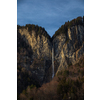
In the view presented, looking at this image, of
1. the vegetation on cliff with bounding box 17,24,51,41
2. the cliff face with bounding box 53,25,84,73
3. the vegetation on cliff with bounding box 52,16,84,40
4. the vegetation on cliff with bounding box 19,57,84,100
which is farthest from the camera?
the vegetation on cliff with bounding box 17,24,51,41

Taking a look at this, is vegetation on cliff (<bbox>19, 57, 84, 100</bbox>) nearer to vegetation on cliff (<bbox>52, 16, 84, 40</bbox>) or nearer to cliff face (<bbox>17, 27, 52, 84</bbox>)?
cliff face (<bbox>17, 27, 52, 84</bbox>)

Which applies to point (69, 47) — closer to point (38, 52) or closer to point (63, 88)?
point (38, 52)

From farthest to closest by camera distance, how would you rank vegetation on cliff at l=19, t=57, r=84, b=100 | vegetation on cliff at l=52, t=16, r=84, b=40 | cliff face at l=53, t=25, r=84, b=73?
1. vegetation on cliff at l=52, t=16, r=84, b=40
2. cliff face at l=53, t=25, r=84, b=73
3. vegetation on cliff at l=19, t=57, r=84, b=100

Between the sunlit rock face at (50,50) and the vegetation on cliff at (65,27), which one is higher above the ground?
the vegetation on cliff at (65,27)

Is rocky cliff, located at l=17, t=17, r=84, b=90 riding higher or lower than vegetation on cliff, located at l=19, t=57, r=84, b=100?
higher

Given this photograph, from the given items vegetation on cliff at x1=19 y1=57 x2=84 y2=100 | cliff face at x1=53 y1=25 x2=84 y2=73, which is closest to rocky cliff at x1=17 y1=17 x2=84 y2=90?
cliff face at x1=53 y1=25 x2=84 y2=73

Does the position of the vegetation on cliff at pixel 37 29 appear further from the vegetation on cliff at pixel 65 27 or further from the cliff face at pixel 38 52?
the vegetation on cliff at pixel 65 27

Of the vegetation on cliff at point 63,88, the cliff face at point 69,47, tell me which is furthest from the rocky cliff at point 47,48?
the vegetation on cliff at point 63,88
